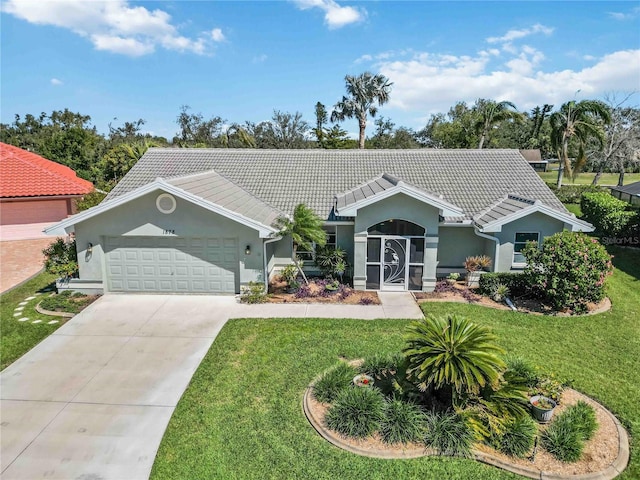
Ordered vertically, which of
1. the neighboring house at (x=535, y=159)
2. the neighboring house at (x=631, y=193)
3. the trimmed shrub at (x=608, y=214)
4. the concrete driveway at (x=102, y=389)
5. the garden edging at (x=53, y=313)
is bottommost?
the concrete driveway at (x=102, y=389)

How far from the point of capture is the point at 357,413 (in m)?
8.21

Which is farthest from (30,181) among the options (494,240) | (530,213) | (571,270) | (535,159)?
(535,159)

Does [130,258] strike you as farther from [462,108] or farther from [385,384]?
[462,108]

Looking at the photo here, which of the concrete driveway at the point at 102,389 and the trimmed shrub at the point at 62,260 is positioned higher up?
the trimmed shrub at the point at 62,260

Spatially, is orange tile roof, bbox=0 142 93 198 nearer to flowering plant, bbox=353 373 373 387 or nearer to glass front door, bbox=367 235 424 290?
glass front door, bbox=367 235 424 290

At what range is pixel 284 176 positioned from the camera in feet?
65.8

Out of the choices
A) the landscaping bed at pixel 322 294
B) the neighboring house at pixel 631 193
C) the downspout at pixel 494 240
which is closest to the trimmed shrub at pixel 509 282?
the downspout at pixel 494 240

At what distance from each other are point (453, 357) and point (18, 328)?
42.1ft

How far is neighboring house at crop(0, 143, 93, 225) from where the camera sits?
24.0m

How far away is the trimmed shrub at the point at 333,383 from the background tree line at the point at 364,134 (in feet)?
87.5

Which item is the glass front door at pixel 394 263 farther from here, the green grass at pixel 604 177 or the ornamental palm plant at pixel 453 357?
the green grass at pixel 604 177

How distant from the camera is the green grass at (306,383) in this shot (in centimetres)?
728

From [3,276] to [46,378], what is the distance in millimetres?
10737

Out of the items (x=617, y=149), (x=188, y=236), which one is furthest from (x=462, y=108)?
(x=188, y=236)
